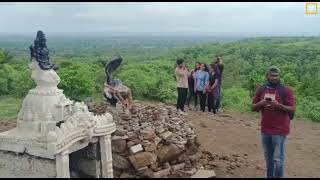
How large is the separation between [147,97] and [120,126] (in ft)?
42.8

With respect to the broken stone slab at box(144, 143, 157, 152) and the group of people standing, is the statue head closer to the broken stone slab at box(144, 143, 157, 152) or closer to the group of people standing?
the broken stone slab at box(144, 143, 157, 152)

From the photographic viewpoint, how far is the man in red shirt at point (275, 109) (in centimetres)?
641

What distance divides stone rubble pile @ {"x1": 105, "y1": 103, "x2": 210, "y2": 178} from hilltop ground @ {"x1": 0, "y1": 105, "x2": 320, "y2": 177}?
0.71 meters

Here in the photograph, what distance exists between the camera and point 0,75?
2647 centimetres

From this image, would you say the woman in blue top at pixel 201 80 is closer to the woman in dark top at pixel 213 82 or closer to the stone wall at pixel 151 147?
the woman in dark top at pixel 213 82

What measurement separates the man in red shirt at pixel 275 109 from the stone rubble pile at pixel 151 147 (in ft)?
6.11

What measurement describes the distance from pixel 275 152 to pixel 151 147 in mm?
2115

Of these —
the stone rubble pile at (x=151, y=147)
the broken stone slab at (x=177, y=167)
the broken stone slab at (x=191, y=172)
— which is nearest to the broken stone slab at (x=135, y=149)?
the stone rubble pile at (x=151, y=147)

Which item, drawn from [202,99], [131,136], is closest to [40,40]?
[131,136]

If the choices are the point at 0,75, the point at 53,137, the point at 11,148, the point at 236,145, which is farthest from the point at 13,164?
the point at 0,75

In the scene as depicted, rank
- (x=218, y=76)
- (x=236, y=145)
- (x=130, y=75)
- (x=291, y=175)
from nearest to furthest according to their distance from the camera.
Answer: (x=291, y=175) < (x=236, y=145) < (x=218, y=76) < (x=130, y=75)

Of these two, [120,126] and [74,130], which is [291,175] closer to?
[120,126]

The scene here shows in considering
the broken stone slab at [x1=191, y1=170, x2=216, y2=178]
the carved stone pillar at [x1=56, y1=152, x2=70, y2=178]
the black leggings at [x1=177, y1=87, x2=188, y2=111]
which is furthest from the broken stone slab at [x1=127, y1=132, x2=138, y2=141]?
the black leggings at [x1=177, y1=87, x2=188, y2=111]

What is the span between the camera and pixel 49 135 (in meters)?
6.21
